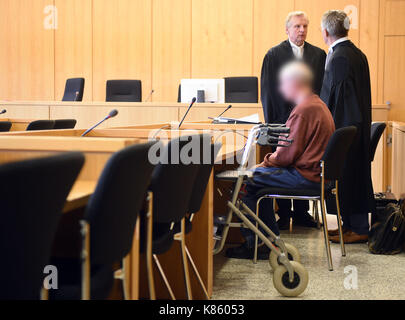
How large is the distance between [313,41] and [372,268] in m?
5.25

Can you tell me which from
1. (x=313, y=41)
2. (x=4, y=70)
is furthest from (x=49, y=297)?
(x=4, y=70)

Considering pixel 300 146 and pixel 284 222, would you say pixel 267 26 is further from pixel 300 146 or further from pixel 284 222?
pixel 300 146

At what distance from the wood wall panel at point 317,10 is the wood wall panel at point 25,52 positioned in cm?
384

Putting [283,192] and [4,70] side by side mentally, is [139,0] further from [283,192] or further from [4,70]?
[283,192]

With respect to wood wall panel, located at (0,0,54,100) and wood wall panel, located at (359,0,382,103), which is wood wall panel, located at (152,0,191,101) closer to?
wood wall panel, located at (0,0,54,100)

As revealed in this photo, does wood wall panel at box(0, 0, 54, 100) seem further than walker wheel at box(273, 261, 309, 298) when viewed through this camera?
Yes

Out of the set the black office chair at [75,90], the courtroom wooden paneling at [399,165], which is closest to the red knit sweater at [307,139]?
the courtroom wooden paneling at [399,165]

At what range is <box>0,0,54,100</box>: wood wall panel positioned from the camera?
29.6 feet

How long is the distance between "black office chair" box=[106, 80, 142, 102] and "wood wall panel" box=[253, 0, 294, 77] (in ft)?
6.29

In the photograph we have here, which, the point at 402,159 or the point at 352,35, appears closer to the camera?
the point at 402,159

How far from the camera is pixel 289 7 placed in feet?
27.1

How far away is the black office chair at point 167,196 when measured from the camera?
200cm

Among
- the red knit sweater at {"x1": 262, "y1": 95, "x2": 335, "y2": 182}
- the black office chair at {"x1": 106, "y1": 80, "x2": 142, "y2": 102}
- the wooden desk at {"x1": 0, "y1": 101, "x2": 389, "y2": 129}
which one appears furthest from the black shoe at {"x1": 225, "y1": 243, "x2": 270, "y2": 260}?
the black office chair at {"x1": 106, "y1": 80, "x2": 142, "y2": 102}

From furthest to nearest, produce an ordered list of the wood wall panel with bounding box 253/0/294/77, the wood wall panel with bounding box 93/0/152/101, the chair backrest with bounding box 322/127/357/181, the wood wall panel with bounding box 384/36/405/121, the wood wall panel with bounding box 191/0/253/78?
the wood wall panel with bounding box 93/0/152/101 → the wood wall panel with bounding box 191/0/253/78 → the wood wall panel with bounding box 253/0/294/77 → the wood wall panel with bounding box 384/36/405/121 → the chair backrest with bounding box 322/127/357/181
